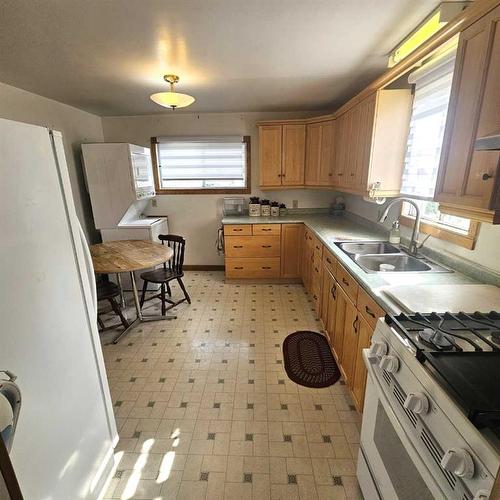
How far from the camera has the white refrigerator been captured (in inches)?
A: 34.8

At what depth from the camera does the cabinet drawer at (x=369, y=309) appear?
4.66 ft

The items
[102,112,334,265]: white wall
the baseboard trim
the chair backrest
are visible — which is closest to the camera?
the chair backrest

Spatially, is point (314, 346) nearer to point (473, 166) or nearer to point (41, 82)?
point (473, 166)

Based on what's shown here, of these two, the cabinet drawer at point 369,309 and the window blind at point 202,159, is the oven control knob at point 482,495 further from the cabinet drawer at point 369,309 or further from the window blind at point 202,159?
the window blind at point 202,159

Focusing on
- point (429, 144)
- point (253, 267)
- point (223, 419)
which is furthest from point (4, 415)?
point (253, 267)

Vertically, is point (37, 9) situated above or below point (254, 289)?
above

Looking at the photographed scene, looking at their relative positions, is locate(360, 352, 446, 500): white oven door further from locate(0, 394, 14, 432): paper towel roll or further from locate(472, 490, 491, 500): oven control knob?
locate(0, 394, 14, 432): paper towel roll

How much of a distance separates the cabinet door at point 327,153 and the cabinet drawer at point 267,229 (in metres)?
0.85

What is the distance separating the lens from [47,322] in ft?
3.42

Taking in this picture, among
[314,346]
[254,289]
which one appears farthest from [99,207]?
[314,346]

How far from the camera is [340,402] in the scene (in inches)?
75.2

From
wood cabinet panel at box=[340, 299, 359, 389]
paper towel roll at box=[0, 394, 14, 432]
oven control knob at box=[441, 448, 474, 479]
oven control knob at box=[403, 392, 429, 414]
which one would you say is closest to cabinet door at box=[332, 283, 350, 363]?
wood cabinet panel at box=[340, 299, 359, 389]

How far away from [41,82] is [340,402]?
12.0 feet

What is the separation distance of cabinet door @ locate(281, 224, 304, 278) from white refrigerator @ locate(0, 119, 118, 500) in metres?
2.67
